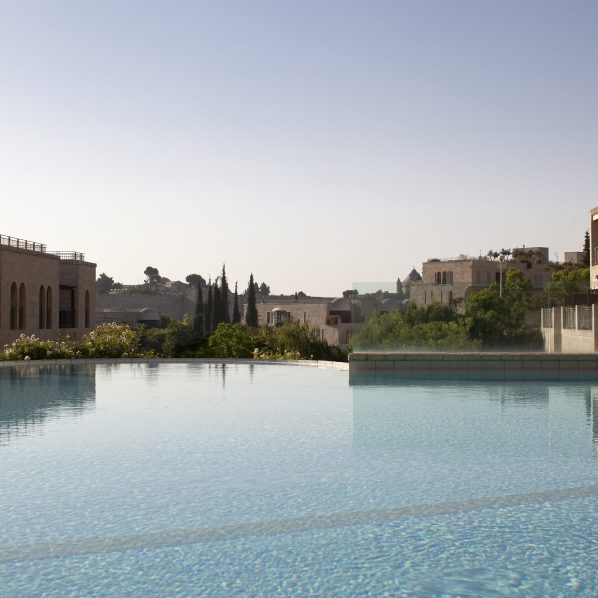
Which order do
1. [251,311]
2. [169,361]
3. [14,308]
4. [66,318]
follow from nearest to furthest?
[169,361] < [14,308] < [66,318] < [251,311]

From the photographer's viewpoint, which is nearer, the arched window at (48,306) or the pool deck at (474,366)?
the pool deck at (474,366)

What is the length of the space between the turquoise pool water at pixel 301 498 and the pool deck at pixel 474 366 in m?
3.61

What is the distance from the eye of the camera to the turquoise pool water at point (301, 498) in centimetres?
656

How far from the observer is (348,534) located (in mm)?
7633

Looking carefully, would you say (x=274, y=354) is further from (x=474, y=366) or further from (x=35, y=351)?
(x=474, y=366)

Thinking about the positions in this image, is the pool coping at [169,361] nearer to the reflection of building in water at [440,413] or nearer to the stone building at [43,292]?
the reflection of building in water at [440,413]

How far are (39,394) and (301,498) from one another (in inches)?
449

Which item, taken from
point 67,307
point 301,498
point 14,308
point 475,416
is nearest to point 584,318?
point 475,416

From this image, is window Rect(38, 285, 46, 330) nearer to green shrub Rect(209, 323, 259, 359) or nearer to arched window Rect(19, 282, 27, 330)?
arched window Rect(19, 282, 27, 330)

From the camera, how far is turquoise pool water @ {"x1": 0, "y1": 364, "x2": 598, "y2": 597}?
656 centimetres

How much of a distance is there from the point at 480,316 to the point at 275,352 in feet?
31.8

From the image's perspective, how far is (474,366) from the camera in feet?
68.0

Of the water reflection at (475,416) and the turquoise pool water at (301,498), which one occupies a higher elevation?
the water reflection at (475,416)

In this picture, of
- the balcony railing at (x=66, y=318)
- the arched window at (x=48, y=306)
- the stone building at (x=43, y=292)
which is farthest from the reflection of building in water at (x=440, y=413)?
the balcony railing at (x=66, y=318)
